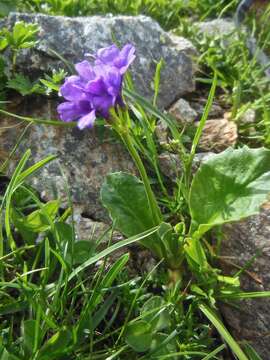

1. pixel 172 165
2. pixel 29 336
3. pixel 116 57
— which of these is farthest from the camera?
pixel 172 165

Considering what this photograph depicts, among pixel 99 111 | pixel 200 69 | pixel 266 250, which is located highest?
pixel 99 111

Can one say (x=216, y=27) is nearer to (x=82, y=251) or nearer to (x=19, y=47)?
(x=19, y=47)

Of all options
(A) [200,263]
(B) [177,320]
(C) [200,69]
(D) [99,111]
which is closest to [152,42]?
(C) [200,69]

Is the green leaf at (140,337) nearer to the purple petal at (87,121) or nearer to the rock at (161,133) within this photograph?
the purple petal at (87,121)

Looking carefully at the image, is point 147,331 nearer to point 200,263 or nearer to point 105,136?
point 200,263

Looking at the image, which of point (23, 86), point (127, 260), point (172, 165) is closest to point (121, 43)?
point (23, 86)

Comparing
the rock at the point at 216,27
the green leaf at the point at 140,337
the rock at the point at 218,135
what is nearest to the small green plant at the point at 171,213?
the green leaf at the point at 140,337
